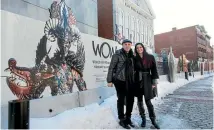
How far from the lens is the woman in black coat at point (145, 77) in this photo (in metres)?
4.50

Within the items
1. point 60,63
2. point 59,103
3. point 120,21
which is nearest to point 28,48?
point 60,63

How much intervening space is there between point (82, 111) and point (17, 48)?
2217mm

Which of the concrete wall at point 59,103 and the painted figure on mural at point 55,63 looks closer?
the painted figure on mural at point 55,63

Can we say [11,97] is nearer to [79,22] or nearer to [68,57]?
[68,57]

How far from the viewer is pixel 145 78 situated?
14.8 feet

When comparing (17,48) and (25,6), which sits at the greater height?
(25,6)

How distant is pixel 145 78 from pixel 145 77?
0.02 meters

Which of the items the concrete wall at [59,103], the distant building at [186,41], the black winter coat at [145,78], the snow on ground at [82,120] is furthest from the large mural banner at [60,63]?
the distant building at [186,41]

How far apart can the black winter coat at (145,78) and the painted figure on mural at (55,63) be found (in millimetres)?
1957

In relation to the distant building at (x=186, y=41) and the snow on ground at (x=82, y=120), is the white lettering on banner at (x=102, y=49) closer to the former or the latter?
the snow on ground at (x=82, y=120)

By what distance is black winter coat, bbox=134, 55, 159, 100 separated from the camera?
177 inches

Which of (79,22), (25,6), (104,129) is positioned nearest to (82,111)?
(104,129)

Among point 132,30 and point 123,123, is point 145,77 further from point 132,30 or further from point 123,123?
point 132,30

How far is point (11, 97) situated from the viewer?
3889mm
